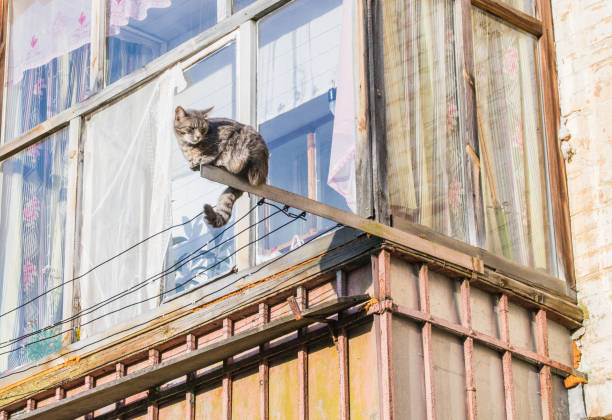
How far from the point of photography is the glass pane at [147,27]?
1283cm

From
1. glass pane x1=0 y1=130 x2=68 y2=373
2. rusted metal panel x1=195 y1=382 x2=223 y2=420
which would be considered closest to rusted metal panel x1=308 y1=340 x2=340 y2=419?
rusted metal panel x1=195 y1=382 x2=223 y2=420

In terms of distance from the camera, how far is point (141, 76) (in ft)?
41.9

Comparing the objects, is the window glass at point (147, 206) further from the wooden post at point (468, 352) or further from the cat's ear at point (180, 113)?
the wooden post at point (468, 352)

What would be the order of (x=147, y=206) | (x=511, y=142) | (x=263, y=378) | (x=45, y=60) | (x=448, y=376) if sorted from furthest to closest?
(x=45, y=60)
(x=147, y=206)
(x=511, y=142)
(x=263, y=378)
(x=448, y=376)

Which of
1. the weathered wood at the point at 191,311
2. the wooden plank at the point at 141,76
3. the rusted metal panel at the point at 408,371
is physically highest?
the wooden plank at the point at 141,76

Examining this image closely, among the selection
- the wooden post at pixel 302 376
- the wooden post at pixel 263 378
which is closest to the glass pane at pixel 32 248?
the wooden post at pixel 263 378

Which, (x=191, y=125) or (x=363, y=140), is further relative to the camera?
(x=363, y=140)

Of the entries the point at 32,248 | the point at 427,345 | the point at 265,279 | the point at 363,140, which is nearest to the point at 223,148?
the point at 363,140

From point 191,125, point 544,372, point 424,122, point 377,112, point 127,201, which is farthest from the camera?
point 127,201

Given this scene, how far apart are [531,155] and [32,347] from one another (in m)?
5.50

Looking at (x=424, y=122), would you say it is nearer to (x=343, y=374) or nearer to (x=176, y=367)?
(x=343, y=374)

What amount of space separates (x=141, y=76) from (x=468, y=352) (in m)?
4.61

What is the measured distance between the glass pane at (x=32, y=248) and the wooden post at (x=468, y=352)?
4464mm

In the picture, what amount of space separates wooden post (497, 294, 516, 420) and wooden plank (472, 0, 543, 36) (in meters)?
2.96
